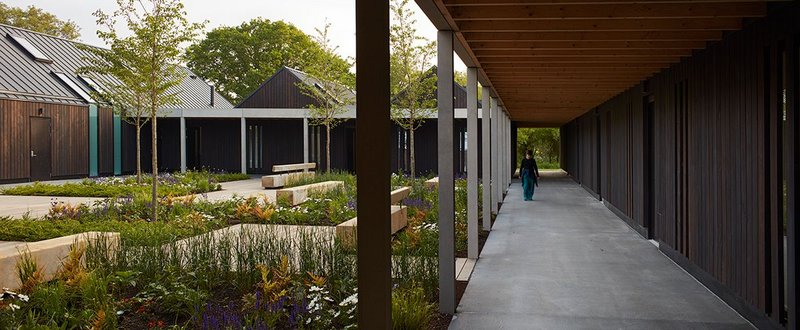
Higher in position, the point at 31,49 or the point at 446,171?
the point at 31,49

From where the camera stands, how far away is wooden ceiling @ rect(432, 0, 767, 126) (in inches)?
185

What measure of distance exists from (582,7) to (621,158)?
22.3 feet

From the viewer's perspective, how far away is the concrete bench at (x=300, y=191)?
1232 cm

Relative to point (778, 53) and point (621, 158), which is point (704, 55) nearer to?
point (778, 53)

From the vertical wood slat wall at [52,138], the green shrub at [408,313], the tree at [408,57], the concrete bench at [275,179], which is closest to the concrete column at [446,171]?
the green shrub at [408,313]

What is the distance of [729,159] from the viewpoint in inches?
205

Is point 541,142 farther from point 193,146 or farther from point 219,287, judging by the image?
point 219,287

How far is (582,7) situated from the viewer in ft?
15.9

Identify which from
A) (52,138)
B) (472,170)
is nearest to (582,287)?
(472,170)

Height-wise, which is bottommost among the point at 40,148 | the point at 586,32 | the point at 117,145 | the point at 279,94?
the point at 40,148

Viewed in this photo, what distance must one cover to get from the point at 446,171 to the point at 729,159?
223 centimetres

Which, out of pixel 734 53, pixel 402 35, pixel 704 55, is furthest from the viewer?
pixel 402 35

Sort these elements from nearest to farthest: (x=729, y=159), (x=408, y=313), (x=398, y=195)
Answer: (x=408, y=313) → (x=729, y=159) → (x=398, y=195)

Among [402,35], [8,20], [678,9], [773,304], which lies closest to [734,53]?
[678,9]
